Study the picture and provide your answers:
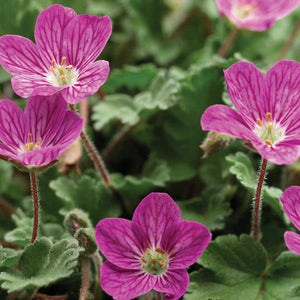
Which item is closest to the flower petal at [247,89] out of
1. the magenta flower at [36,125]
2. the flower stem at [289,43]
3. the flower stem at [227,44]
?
the magenta flower at [36,125]

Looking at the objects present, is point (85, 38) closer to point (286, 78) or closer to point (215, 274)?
point (286, 78)

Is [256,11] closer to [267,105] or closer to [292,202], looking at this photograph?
[267,105]

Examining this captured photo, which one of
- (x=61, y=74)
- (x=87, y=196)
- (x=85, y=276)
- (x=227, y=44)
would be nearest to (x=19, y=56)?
(x=61, y=74)

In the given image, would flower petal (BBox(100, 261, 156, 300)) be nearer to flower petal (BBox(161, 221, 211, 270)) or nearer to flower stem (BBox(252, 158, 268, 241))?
flower petal (BBox(161, 221, 211, 270))

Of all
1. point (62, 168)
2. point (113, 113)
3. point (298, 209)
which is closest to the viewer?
point (298, 209)

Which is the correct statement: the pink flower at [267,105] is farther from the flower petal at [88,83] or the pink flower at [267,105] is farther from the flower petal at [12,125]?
the flower petal at [12,125]

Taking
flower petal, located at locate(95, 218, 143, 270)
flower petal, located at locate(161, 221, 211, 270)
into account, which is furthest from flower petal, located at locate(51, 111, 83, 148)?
flower petal, located at locate(161, 221, 211, 270)

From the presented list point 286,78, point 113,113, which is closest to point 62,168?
point 113,113
